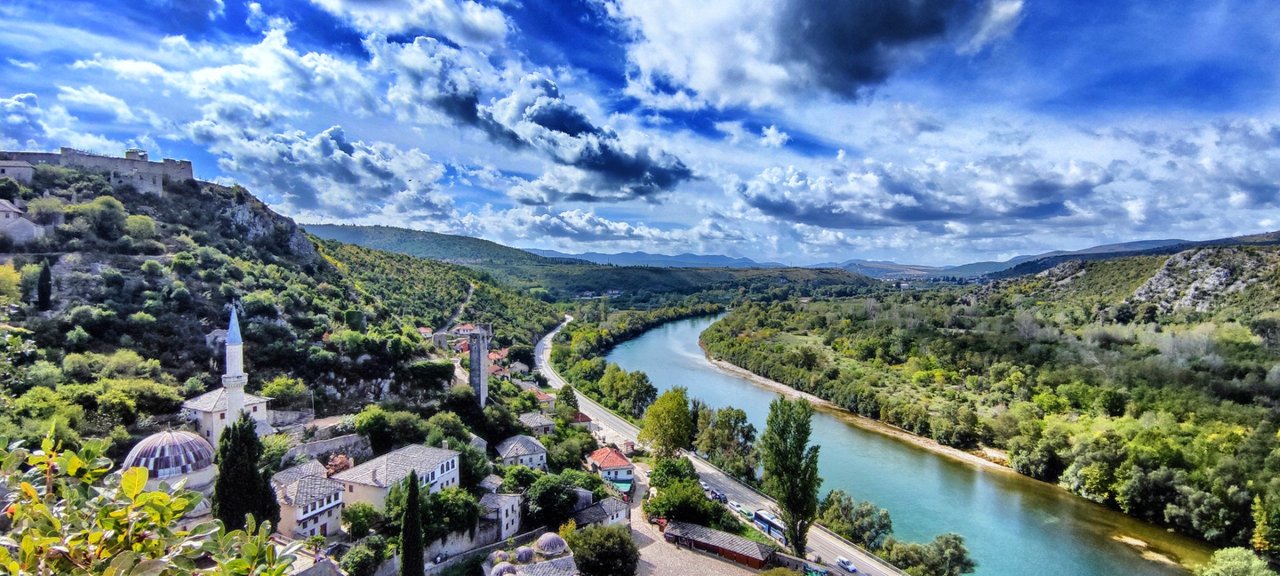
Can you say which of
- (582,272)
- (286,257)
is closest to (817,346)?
(286,257)

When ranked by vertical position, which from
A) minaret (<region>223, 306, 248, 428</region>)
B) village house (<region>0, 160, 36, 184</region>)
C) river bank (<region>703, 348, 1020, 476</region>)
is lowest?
river bank (<region>703, 348, 1020, 476</region>)

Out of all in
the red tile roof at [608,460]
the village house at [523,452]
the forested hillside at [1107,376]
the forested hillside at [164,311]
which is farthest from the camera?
the forested hillside at [1107,376]

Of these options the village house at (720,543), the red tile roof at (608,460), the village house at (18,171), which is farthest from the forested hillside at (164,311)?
the village house at (720,543)

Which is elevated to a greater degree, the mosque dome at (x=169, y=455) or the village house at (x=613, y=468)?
the mosque dome at (x=169, y=455)

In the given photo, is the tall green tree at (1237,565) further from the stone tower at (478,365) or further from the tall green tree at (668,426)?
the stone tower at (478,365)

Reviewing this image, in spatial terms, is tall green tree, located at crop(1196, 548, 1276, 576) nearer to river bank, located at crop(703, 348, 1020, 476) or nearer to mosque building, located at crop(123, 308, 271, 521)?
river bank, located at crop(703, 348, 1020, 476)

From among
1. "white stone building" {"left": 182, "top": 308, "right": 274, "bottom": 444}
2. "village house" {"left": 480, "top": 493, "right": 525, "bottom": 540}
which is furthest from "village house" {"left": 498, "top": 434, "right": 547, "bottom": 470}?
"white stone building" {"left": 182, "top": 308, "right": 274, "bottom": 444}

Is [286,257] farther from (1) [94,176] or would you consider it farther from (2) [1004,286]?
(2) [1004,286]
